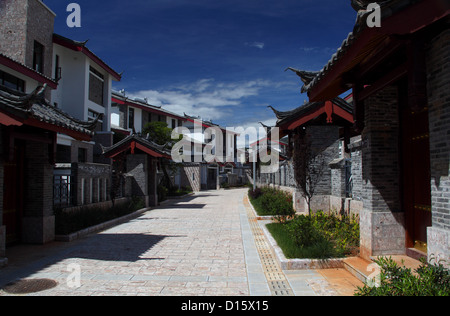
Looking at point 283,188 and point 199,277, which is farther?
point 283,188

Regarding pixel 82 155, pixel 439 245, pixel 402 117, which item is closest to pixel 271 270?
pixel 439 245

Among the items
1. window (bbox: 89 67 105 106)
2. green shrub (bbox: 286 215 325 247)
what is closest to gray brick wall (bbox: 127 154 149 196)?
window (bbox: 89 67 105 106)

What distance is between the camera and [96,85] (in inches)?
902

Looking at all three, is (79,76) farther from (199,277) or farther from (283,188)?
(199,277)

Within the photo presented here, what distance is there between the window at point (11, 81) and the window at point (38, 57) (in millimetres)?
2589

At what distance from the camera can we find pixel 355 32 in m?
4.48

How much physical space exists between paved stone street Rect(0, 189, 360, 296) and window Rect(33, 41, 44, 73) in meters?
12.5

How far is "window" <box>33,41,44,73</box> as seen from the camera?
58.8ft

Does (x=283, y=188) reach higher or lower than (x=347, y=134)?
lower

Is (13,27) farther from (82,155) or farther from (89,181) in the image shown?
(89,181)

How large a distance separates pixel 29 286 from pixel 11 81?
43.0ft

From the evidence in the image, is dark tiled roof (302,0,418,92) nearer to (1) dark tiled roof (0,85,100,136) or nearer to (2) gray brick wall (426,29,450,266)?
(2) gray brick wall (426,29,450,266)
